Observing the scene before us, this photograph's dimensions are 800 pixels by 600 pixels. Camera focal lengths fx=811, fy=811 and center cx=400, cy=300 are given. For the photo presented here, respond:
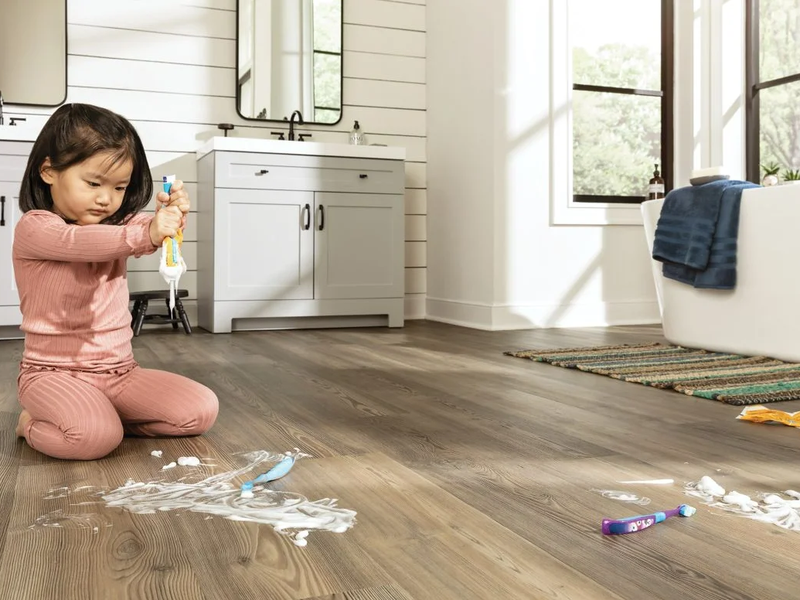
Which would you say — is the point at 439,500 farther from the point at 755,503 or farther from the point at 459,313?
the point at 459,313

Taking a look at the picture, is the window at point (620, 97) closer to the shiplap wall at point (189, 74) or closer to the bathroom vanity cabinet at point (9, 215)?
the shiplap wall at point (189, 74)

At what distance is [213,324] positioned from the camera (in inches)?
151

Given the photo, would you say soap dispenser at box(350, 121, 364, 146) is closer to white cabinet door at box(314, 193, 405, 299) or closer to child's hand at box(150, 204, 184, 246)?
white cabinet door at box(314, 193, 405, 299)

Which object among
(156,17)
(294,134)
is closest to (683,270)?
(294,134)

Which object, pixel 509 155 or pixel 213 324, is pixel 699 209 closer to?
pixel 509 155

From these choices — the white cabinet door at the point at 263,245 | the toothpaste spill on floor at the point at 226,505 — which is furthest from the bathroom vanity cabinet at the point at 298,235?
the toothpaste spill on floor at the point at 226,505

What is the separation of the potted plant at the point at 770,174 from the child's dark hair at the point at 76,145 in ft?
7.66

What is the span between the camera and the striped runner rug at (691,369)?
2105 millimetres

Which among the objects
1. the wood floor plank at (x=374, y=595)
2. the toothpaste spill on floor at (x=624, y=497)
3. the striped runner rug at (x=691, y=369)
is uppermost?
the striped runner rug at (x=691, y=369)

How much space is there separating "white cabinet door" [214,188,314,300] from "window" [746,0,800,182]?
2483mm

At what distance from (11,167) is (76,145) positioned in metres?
2.34

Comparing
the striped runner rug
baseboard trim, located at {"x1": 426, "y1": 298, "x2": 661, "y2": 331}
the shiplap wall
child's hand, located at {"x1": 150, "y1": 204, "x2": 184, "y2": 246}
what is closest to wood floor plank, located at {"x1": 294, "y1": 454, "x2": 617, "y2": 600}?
child's hand, located at {"x1": 150, "y1": 204, "x2": 184, "y2": 246}

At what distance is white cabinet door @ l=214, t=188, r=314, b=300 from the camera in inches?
151

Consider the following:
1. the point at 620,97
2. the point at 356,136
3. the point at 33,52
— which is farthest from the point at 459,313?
the point at 33,52
